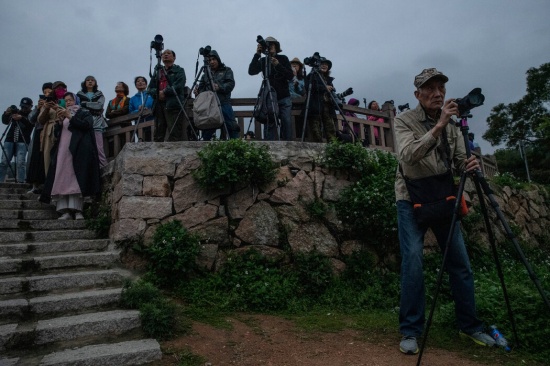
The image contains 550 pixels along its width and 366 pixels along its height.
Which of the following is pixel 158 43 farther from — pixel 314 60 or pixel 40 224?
pixel 40 224

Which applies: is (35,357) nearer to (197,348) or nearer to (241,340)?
(197,348)

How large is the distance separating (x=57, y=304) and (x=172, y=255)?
45.7 inches

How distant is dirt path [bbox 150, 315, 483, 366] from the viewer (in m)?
2.61

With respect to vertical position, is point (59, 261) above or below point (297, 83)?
below

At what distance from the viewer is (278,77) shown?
5.61m

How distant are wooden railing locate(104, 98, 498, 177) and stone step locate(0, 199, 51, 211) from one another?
1.22 m

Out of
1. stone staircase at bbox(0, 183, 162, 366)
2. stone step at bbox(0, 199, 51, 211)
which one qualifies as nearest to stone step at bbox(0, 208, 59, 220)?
stone staircase at bbox(0, 183, 162, 366)

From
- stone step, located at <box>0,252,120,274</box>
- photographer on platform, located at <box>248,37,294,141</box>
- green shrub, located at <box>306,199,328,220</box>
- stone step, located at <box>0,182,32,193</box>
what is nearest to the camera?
stone step, located at <box>0,252,120,274</box>

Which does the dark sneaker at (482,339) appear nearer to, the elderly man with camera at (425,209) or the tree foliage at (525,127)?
the elderly man with camera at (425,209)

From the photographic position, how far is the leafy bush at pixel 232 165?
4.48 meters

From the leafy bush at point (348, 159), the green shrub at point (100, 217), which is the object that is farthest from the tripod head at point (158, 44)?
the leafy bush at point (348, 159)

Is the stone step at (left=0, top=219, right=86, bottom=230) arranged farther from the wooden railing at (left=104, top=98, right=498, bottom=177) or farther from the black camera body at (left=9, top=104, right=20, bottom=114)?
the black camera body at (left=9, top=104, right=20, bottom=114)

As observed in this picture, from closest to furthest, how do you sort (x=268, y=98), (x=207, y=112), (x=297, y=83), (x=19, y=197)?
(x=207, y=112), (x=268, y=98), (x=19, y=197), (x=297, y=83)

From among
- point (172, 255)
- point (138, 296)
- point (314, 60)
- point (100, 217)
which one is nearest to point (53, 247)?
point (100, 217)
